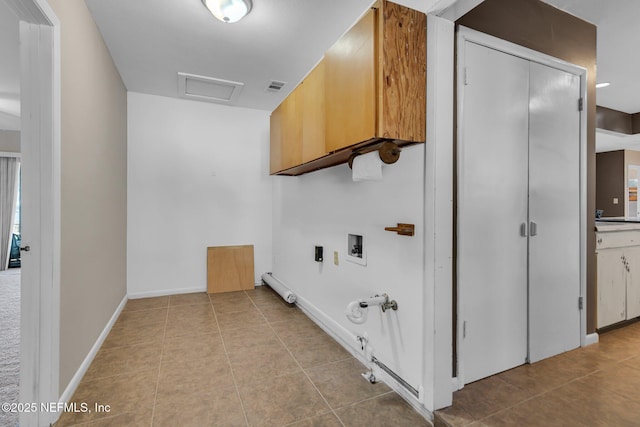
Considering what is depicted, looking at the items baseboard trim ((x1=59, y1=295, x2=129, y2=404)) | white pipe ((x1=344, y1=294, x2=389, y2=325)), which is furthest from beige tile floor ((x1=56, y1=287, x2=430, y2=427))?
white pipe ((x1=344, y1=294, x2=389, y2=325))

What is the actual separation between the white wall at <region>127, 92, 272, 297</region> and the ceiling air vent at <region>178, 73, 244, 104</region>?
23 cm

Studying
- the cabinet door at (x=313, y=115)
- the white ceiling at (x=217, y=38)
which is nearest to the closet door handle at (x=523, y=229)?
the cabinet door at (x=313, y=115)

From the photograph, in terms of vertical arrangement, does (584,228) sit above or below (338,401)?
above

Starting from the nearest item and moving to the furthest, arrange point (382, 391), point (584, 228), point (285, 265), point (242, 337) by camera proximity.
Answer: point (382, 391), point (584, 228), point (242, 337), point (285, 265)

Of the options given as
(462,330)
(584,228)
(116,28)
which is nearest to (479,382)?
(462,330)

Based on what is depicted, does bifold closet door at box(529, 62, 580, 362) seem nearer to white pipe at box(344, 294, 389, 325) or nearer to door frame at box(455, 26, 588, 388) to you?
door frame at box(455, 26, 588, 388)

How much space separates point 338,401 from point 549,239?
1862mm

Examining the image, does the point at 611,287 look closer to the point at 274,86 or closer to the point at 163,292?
the point at 274,86

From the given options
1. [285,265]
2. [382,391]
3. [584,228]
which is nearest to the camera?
[382,391]

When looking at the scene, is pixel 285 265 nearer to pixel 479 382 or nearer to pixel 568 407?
pixel 479 382

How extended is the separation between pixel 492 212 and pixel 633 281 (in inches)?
81.9

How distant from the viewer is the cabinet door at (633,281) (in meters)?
2.72

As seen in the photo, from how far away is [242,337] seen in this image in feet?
8.89

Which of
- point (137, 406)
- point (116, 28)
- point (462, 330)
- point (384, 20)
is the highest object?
point (116, 28)
